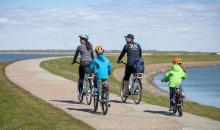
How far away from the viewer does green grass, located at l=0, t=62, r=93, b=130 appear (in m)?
14.3

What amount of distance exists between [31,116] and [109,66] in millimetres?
2770

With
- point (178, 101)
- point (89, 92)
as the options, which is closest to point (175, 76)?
point (178, 101)

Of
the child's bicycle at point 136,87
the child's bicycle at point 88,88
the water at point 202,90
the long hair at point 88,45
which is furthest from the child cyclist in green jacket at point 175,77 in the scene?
the water at point 202,90

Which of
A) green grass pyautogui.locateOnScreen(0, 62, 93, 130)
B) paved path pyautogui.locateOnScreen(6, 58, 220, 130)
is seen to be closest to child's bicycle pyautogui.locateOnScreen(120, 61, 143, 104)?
paved path pyautogui.locateOnScreen(6, 58, 220, 130)

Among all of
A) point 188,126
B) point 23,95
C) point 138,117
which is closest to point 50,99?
point 23,95

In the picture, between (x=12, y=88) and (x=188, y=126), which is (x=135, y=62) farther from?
(x=12, y=88)

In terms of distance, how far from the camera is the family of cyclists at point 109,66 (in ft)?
55.9

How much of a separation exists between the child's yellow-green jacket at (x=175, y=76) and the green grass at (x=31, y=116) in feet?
10.4

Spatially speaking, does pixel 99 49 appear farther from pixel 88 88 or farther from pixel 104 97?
pixel 88 88

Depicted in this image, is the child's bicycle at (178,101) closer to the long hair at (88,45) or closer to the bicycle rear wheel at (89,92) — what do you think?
the bicycle rear wheel at (89,92)

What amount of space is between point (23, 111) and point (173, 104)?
4413 millimetres

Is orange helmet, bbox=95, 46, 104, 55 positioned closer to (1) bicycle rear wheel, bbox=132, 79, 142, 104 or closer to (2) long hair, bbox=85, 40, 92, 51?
(2) long hair, bbox=85, 40, 92, 51

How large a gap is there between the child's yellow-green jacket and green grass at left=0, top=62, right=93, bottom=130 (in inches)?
125

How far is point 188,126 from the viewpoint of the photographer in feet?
48.3
